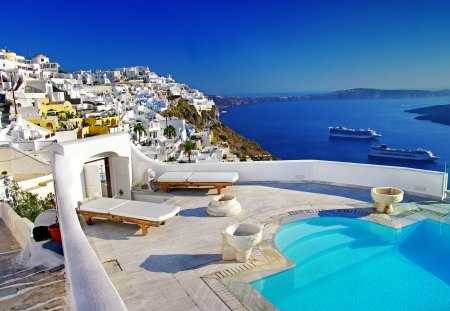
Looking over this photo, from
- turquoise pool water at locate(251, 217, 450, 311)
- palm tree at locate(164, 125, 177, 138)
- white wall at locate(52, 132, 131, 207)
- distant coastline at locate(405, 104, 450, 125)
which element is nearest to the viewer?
turquoise pool water at locate(251, 217, 450, 311)

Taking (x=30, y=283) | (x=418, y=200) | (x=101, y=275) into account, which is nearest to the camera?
(x=101, y=275)

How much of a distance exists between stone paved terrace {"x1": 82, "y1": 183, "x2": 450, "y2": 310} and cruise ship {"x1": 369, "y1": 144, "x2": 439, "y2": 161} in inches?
2202

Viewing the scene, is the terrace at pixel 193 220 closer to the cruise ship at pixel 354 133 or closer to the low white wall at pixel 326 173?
the low white wall at pixel 326 173

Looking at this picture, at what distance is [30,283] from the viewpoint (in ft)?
14.5

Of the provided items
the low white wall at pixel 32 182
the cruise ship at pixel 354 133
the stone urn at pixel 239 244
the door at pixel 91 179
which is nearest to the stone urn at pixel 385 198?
the stone urn at pixel 239 244

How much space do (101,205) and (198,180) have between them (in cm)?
248

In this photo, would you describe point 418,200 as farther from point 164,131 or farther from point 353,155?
point 353,155

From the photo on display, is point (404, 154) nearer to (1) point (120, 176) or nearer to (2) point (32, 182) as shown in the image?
(2) point (32, 182)

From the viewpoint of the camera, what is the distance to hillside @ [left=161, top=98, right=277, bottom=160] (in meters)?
74.6

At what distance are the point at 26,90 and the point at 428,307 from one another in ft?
194

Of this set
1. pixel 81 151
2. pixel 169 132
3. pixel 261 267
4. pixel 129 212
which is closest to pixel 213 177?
pixel 129 212

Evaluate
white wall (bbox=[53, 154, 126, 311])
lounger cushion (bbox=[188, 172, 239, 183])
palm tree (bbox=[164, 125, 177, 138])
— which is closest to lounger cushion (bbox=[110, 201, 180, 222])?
white wall (bbox=[53, 154, 126, 311])

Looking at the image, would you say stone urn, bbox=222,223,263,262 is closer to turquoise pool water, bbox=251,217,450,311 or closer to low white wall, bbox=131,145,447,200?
turquoise pool water, bbox=251,217,450,311

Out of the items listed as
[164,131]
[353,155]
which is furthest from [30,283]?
[353,155]
